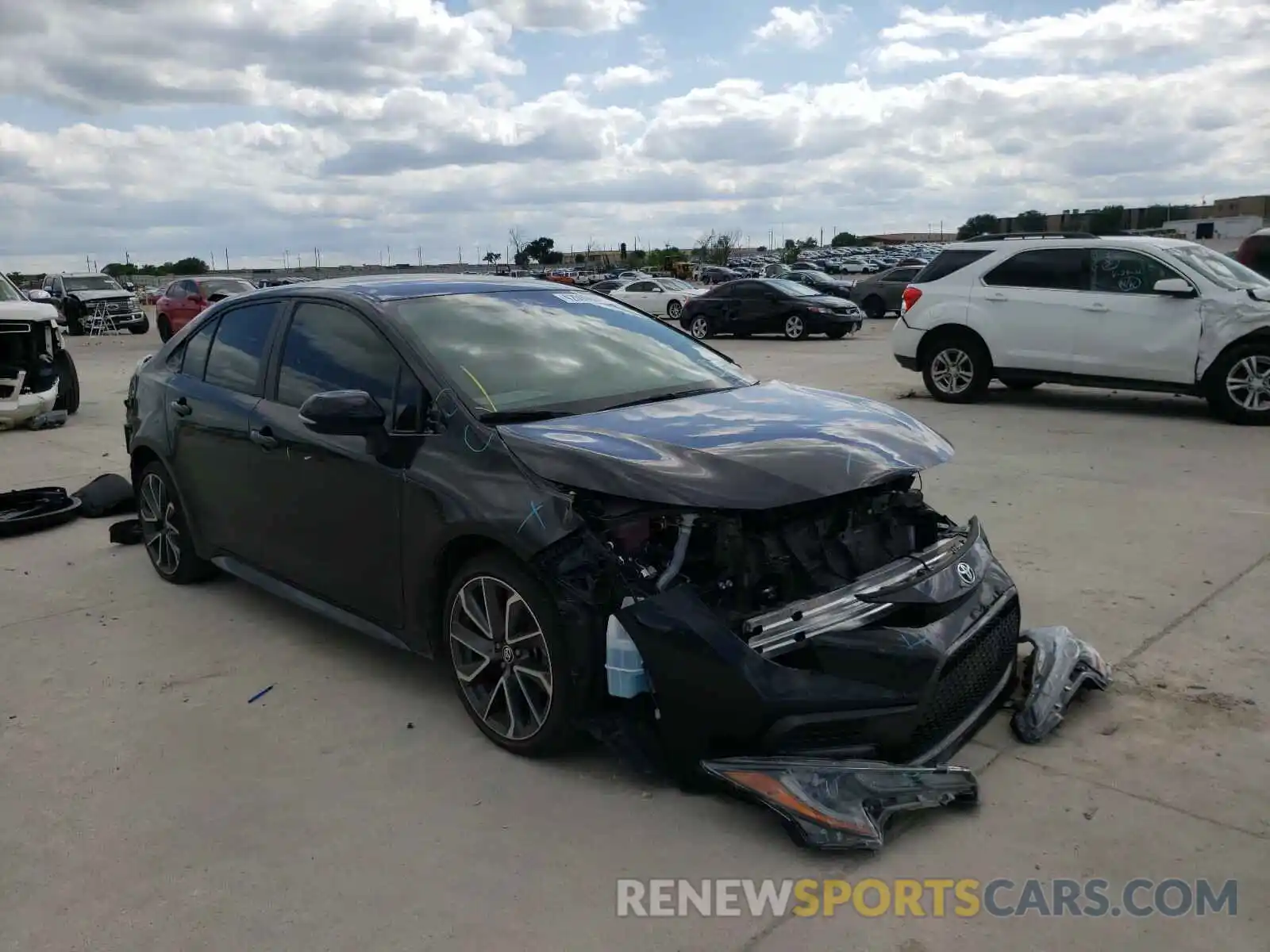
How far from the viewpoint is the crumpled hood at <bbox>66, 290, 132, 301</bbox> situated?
29312 mm

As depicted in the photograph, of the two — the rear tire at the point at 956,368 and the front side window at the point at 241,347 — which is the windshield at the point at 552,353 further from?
the rear tire at the point at 956,368

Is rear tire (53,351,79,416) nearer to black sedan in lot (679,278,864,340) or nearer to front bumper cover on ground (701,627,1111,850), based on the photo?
front bumper cover on ground (701,627,1111,850)

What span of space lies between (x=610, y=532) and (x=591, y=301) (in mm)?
2012

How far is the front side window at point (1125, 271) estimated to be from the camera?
10281 millimetres

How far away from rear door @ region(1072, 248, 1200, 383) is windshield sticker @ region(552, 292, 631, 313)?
7020 mm

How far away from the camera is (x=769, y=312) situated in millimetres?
22891

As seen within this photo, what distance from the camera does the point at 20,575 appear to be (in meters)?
6.16

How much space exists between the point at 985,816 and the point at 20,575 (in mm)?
5561

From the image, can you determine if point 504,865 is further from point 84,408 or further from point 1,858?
point 84,408

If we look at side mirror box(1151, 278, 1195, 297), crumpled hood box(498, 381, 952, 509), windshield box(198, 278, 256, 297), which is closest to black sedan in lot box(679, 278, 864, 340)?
windshield box(198, 278, 256, 297)

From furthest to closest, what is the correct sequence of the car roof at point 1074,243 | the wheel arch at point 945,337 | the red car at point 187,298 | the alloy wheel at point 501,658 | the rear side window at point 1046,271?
the red car at point 187,298
the wheel arch at point 945,337
the rear side window at point 1046,271
the car roof at point 1074,243
the alloy wheel at point 501,658

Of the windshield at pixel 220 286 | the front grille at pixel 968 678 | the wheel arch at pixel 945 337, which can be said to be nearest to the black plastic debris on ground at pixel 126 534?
the front grille at pixel 968 678

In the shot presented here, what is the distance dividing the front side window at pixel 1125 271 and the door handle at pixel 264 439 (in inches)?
346

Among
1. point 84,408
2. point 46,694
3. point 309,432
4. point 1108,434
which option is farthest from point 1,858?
point 84,408
